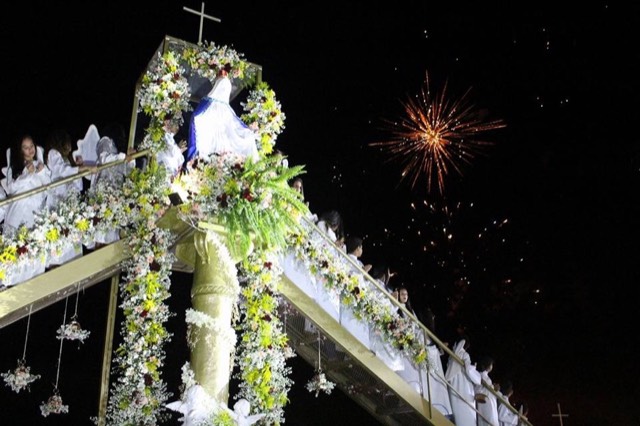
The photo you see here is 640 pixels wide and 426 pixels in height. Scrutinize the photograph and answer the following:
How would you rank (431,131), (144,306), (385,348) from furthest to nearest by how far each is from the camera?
1. (431,131)
2. (385,348)
3. (144,306)

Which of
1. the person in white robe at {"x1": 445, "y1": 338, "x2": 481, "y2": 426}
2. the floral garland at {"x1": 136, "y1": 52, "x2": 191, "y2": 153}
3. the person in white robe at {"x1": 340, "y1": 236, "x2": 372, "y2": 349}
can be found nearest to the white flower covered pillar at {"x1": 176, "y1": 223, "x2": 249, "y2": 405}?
the floral garland at {"x1": 136, "y1": 52, "x2": 191, "y2": 153}

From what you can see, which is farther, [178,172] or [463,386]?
[463,386]

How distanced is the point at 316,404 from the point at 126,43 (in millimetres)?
7954

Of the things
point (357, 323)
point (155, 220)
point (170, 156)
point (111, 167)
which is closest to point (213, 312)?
point (155, 220)

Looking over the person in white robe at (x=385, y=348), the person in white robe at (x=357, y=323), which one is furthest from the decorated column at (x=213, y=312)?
the person in white robe at (x=385, y=348)

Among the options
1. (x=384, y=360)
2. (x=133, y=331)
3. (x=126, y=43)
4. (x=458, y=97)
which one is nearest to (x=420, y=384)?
(x=384, y=360)

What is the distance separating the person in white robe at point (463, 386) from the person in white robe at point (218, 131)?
16.0 feet

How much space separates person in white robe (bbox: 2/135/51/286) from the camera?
26.9 feet

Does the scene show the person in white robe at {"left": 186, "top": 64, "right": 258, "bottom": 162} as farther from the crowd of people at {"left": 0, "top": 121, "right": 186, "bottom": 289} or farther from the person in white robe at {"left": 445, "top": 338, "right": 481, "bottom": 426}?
the person in white robe at {"left": 445, "top": 338, "right": 481, "bottom": 426}

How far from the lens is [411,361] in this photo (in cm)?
983

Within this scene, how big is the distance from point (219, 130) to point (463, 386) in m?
5.87

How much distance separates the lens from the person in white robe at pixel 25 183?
8188 mm

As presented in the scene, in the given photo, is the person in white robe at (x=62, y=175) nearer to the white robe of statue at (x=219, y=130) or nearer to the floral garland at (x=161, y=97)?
the floral garland at (x=161, y=97)

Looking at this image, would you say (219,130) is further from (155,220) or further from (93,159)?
(93,159)
